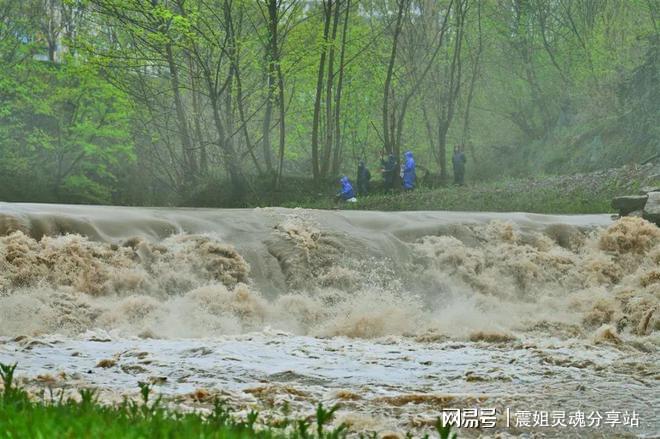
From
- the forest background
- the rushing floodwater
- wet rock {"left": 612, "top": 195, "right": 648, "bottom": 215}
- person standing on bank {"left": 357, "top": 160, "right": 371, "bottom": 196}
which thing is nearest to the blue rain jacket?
person standing on bank {"left": 357, "top": 160, "right": 371, "bottom": 196}

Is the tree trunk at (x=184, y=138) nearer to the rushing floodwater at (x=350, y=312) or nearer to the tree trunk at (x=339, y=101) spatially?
the tree trunk at (x=339, y=101)

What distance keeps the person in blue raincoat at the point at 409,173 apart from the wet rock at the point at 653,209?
280 inches

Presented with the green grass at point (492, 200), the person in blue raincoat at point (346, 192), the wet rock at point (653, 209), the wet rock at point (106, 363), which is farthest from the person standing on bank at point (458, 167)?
the wet rock at point (106, 363)

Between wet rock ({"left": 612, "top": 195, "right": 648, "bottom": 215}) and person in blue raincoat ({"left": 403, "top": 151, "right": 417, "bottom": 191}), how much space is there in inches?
246

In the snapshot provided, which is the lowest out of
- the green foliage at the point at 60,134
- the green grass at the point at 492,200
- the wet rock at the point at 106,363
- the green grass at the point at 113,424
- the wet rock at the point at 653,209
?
the wet rock at the point at 106,363

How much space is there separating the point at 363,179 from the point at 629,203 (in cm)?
684

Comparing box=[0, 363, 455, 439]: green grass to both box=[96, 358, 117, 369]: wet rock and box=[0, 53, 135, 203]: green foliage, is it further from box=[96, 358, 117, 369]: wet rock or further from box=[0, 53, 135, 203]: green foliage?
box=[0, 53, 135, 203]: green foliage

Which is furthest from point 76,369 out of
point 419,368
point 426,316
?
point 426,316

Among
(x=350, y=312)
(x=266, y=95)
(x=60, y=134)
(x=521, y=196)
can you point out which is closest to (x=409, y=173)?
(x=521, y=196)

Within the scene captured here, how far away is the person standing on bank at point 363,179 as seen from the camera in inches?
731

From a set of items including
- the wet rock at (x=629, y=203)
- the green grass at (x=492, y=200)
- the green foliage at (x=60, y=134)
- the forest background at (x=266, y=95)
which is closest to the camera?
the wet rock at (x=629, y=203)

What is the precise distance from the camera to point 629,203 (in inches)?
511

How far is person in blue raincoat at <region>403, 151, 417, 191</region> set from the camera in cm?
1891

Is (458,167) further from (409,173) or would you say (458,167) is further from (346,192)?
(346,192)
